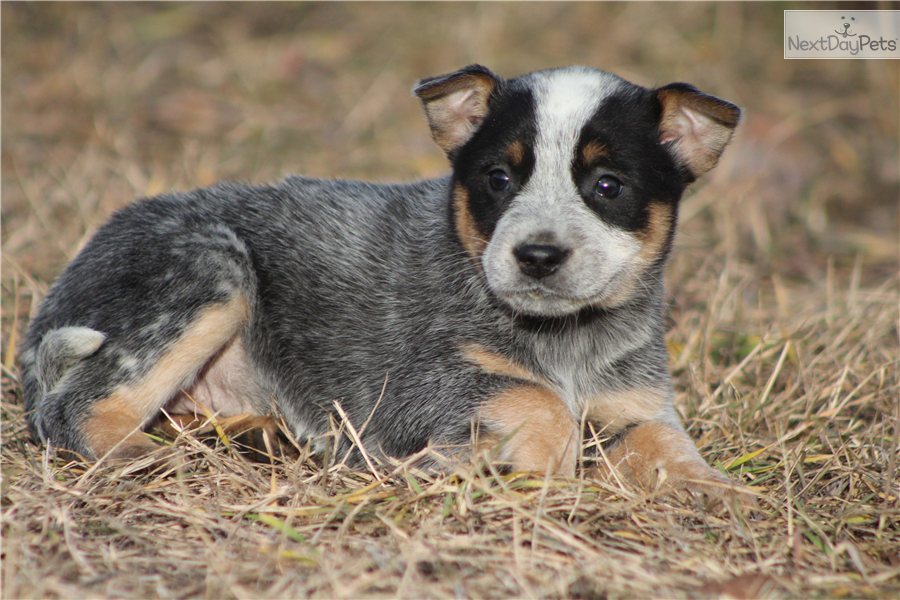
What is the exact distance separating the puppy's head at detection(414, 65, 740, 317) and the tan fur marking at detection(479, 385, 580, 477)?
1.13ft

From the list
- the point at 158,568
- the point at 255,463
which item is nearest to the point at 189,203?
the point at 255,463

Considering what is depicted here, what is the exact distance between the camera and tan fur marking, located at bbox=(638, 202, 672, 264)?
4.25m

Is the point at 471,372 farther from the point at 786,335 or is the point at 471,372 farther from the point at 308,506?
the point at 786,335

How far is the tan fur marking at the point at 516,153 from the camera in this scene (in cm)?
417

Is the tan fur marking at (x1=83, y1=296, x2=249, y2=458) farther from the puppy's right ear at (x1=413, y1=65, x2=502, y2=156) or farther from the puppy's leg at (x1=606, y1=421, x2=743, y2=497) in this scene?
the puppy's leg at (x1=606, y1=421, x2=743, y2=497)

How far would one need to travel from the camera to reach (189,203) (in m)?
5.07

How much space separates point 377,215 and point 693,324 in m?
2.02

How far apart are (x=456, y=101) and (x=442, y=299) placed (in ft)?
2.77

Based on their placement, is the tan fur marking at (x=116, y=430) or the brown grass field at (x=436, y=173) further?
the tan fur marking at (x=116, y=430)

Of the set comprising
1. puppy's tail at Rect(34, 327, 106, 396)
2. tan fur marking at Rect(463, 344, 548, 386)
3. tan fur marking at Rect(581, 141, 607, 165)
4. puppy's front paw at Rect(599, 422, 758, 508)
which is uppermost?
tan fur marking at Rect(581, 141, 607, 165)

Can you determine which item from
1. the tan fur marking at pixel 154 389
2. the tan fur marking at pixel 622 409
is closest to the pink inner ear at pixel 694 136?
the tan fur marking at pixel 622 409

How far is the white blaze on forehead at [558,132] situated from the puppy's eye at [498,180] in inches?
4.6

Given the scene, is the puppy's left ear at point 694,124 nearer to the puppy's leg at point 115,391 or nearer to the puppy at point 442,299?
the puppy at point 442,299

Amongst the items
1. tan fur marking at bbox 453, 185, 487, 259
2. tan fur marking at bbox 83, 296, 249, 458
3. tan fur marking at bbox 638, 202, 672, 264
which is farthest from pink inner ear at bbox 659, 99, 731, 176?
tan fur marking at bbox 83, 296, 249, 458
